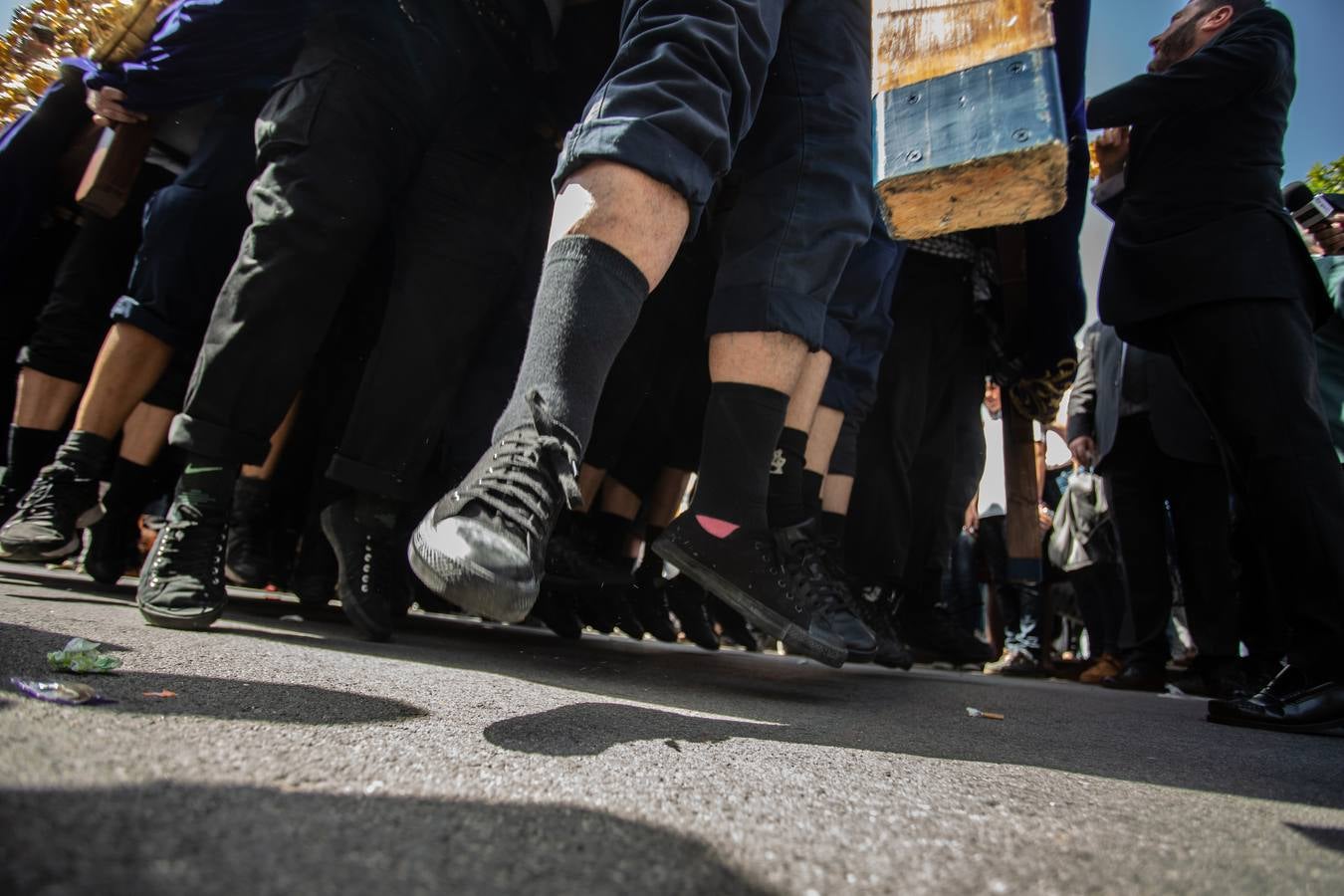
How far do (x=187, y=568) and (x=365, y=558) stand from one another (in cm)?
33

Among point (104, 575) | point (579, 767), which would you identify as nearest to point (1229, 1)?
point (579, 767)

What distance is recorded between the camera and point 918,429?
2750 millimetres

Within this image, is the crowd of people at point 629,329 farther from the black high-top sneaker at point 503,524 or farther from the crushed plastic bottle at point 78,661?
the crushed plastic bottle at point 78,661

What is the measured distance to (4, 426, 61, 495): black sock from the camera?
2.33 metres

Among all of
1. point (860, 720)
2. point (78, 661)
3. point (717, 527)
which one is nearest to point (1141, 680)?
point (860, 720)

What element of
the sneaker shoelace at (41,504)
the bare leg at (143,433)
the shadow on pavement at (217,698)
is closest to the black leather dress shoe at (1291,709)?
the shadow on pavement at (217,698)

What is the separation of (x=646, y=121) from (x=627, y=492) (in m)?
1.73

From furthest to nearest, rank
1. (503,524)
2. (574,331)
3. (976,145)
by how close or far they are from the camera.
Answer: (976,145) → (574,331) → (503,524)

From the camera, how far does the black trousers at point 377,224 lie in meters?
1.54

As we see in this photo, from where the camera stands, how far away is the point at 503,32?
5.54 ft

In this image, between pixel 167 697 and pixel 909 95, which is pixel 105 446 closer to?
pixel 167 697

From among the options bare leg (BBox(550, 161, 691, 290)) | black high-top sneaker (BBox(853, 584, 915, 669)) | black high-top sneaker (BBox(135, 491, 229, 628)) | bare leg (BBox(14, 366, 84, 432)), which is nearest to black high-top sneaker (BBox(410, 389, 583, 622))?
bare leg (BBox(550, 161, 691, 290))

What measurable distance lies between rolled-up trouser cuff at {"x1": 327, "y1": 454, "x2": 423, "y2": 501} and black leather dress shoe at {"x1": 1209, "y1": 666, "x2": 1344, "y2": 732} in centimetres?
187

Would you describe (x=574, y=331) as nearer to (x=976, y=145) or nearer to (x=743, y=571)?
(x=743, y=571)
